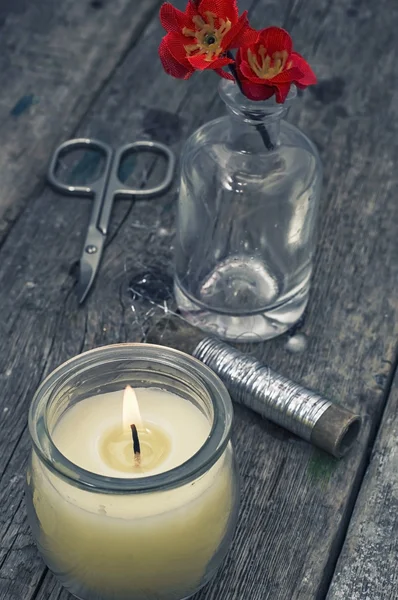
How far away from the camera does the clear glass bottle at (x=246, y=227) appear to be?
88 cm

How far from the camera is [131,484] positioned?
572mm

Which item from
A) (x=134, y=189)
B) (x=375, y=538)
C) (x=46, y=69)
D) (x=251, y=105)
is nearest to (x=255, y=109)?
(x=251, y=105)

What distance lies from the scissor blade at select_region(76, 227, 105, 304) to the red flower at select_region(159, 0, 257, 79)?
9.6 inches

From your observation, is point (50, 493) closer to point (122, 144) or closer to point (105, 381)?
point (105, 381)

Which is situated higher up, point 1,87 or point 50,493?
point 50,493

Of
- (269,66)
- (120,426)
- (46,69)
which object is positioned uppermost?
(269,66)

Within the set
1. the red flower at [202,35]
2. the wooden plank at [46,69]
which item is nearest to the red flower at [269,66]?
the red flower at [202,35]

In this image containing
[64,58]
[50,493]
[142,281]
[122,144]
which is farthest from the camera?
[64,58]

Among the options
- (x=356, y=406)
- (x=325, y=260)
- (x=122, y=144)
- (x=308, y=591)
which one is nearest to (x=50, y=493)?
(x=308, y=591)

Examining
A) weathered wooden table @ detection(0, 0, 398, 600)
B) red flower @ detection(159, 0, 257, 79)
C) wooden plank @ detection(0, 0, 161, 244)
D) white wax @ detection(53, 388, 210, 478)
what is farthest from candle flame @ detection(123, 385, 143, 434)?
wooden plank @ detection(0, 0, 161, 244)

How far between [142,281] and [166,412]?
29cm

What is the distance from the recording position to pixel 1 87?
1164 millimetres

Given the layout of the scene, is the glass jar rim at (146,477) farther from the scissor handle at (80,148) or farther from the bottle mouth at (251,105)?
the scissor handle at (80,148)

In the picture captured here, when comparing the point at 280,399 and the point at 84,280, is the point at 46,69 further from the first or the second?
the point at 280,399
